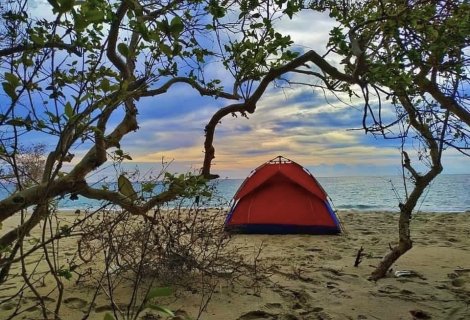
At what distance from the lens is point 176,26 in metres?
1.54

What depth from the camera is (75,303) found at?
386 centimetres

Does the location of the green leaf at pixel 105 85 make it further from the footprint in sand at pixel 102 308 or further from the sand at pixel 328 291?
the footprint in sand at pixel 102 308

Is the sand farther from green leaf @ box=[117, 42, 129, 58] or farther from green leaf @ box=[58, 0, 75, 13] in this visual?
green leaf @ box=[58, 0, 75, 13]

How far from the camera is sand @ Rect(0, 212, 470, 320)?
372 cm

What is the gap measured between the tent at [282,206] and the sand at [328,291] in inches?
52.6

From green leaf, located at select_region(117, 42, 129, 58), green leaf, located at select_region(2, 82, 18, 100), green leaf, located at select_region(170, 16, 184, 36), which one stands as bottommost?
green leaf, located at select_region(2, 82, 18, 100)

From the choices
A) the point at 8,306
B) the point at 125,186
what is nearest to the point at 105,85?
the point at 125,186

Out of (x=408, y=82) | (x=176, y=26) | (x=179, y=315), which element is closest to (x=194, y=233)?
(x=179, y=315)

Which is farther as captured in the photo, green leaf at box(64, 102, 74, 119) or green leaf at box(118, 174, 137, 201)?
green leaf at box(118, 174, 137, 201)

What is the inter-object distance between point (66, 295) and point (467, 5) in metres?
4.57

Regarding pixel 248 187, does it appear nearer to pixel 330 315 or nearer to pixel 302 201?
pixel 302 201

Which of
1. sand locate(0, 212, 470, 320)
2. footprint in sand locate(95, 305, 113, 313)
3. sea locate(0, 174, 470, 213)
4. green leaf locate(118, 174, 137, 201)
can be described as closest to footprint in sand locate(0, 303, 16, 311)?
sand locate(0, 212, 470, 320)

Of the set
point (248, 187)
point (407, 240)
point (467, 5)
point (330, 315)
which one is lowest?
point (330, 315)

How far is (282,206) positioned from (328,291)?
14.0 feet
